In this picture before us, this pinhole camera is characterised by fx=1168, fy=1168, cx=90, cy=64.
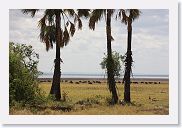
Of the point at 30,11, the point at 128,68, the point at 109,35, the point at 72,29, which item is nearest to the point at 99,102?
the point at 128,68

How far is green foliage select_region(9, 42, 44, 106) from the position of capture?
632 inches

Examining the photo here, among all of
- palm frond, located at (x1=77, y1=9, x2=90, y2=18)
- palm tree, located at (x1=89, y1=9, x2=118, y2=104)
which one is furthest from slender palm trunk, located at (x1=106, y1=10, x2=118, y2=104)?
palm frond, located at (x1=77, y1=9, x2=90, y2=18)

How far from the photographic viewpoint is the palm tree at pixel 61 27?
16.0 metres

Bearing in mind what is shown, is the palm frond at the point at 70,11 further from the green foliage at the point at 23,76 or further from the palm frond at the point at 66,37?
the green foliage at the point at 23,76

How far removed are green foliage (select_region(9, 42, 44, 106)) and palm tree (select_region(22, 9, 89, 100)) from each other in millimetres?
273

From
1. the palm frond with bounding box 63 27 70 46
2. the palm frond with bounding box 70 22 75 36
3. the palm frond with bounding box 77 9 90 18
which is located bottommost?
the palm frond with bounding box 63 27 70 46

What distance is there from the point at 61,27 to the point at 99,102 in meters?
1.24

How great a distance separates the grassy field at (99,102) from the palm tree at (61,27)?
0.49 ft

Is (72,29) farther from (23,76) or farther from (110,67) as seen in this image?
(23,76)

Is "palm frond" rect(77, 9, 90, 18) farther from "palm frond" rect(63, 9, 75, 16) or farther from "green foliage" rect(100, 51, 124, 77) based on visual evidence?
"green foliage" rect(100, 51, 124, 77)

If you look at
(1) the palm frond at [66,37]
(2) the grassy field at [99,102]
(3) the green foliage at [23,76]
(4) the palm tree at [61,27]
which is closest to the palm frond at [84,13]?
(4) the palm tree at [61,27]

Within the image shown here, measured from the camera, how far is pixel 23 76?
53.9 ft
